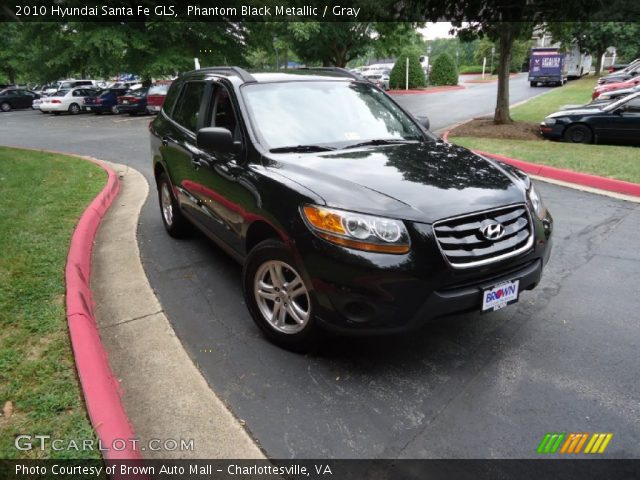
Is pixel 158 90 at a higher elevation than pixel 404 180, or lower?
higher

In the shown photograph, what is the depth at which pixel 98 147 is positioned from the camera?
13.9 metres

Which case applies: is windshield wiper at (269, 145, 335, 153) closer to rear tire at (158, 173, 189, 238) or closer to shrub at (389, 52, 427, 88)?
rear tire at (158, 173, 189, 238)

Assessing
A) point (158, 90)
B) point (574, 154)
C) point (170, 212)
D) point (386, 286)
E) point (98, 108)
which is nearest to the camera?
point (386, 286)

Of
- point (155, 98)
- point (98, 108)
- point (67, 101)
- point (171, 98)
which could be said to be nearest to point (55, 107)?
point (67, 101)

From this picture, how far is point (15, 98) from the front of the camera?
110 ft

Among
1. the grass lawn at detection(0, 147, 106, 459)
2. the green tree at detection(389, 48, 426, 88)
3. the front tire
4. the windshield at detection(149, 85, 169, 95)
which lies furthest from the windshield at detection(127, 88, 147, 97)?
the front tire

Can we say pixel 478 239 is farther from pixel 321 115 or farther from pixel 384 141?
pixel 321 115

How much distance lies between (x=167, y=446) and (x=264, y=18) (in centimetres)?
2719

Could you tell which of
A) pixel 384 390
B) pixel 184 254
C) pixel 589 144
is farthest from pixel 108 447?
pixel 589 144

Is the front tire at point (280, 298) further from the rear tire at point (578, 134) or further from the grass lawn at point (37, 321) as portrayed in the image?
the rear tire at point (578, 134)

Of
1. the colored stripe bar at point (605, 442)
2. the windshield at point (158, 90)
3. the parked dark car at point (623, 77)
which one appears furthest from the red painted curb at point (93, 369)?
the parked dark car at point (623, 77)

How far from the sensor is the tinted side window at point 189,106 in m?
4.59

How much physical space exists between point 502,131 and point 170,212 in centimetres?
1034

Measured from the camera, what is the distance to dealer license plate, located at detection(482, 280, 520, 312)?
2832 millimetres
